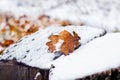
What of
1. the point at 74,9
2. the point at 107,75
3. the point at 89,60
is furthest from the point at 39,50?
the point at 74,9

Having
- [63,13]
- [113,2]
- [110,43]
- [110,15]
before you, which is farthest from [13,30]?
[110,43]

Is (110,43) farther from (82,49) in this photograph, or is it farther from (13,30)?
(13,30)

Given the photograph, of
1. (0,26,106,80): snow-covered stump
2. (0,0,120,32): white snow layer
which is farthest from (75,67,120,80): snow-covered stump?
(0,0,120,32): white snow layer

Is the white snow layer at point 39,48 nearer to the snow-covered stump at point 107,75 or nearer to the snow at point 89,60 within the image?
the snow at point 89,60

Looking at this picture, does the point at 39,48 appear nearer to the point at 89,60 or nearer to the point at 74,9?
the point at 89,60

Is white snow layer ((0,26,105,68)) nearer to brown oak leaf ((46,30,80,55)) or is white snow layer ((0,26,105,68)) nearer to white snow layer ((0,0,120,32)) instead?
brown oak leaf ((46,30,80,55))

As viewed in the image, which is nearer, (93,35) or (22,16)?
(93,35)
